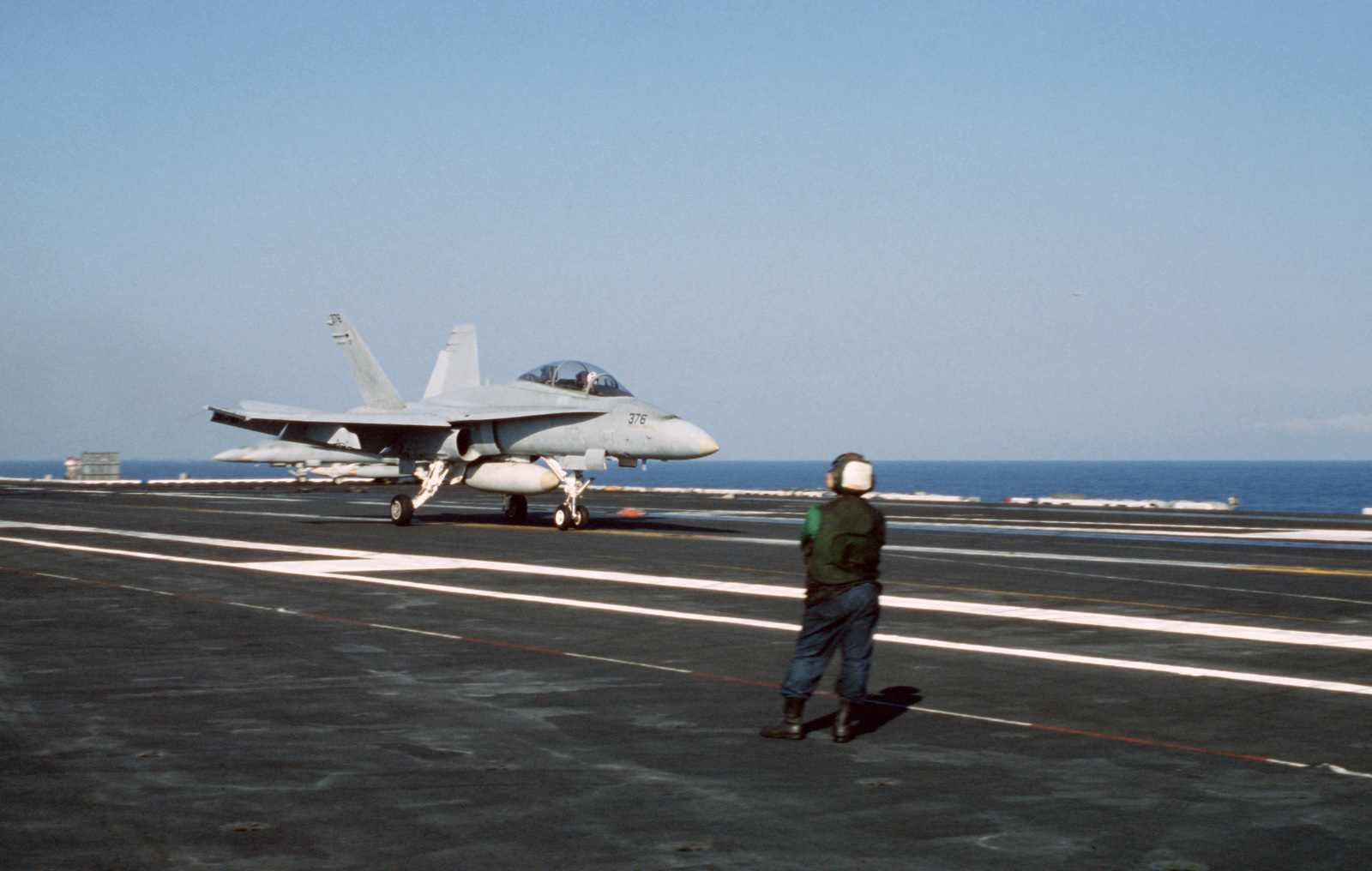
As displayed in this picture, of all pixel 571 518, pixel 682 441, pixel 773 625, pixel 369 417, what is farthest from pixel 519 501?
pixel 773 625

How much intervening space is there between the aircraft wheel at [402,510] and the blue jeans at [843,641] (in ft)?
75.7

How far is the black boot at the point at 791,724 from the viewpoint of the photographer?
320 inches

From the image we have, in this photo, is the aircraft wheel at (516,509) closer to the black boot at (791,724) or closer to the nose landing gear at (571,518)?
the nose landing gear at (571,518)

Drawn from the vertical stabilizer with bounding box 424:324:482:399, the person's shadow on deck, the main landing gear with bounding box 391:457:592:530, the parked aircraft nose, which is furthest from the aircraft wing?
the person's shadow on deck

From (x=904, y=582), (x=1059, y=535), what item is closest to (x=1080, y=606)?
(x=904, y=582)

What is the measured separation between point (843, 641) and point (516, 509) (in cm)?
2348

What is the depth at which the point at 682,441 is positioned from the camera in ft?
82.5

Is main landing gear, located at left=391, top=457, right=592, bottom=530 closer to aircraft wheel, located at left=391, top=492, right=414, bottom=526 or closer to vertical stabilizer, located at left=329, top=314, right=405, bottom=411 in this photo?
aircraft wheel, located at left=391, top=492, right=414, bottom=526

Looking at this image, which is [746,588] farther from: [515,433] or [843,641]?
[515,433]

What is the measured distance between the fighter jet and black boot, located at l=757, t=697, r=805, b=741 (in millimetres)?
16780

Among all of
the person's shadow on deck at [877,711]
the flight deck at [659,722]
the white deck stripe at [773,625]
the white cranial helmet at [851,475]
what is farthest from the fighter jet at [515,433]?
the white cranial helmet at [851,475]

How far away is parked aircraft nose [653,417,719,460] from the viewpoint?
82.1 feet

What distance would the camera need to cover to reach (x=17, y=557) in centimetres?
2231

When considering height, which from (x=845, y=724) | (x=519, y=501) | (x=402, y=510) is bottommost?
(x=845, y=724)
